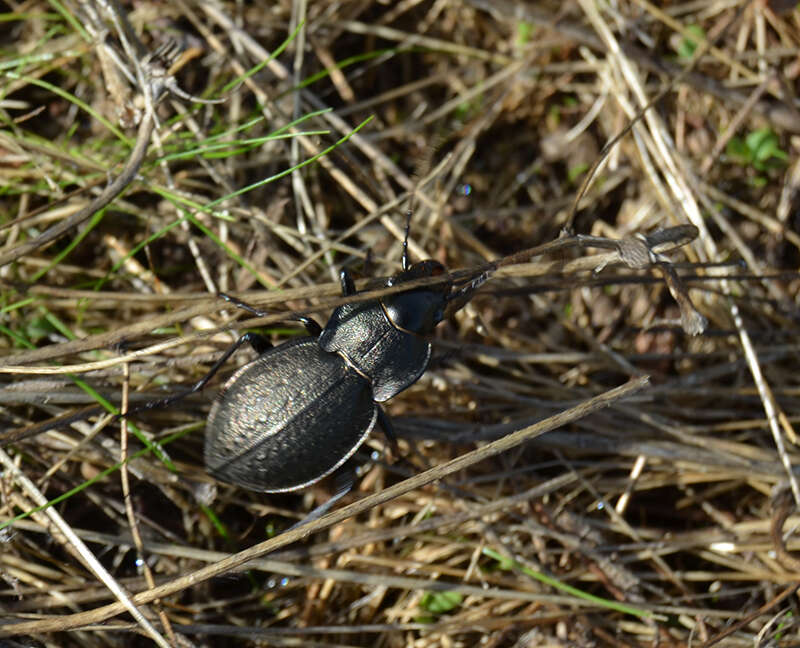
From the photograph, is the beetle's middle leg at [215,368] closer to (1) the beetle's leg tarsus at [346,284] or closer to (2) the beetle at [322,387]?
(2) the beetle at [322,387]

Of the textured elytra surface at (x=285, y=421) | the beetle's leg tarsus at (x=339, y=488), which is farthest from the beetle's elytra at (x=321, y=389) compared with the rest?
the beetle's leg tarsus at (x=339, y=488)

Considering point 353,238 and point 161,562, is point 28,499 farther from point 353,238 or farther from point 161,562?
point 353,238

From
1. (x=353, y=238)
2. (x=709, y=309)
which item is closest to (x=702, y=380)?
(x=709, y=309)

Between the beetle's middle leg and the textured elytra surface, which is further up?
the beetle's middle leg

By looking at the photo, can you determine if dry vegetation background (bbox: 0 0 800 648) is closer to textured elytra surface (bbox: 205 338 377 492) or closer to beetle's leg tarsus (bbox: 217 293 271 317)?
beetle's leg tarsus (bbox: 217 293 271 317)

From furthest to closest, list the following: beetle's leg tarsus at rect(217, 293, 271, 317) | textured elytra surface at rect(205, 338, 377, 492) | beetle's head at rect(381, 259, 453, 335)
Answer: beetle's head at rect(381, 259, 453, 335)
beetle's leg tarsus at rect(217, 293, 271, 317)
textured elytra surface at rect(205, 338, 377, 492)

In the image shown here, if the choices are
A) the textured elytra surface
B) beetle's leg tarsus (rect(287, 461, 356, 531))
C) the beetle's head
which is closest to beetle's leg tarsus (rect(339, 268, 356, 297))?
the beetle's head

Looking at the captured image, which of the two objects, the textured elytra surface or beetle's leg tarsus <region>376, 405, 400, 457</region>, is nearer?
the textured elytra surface
